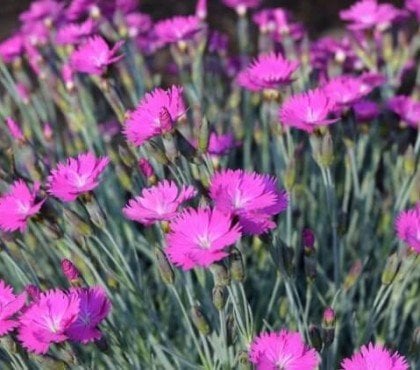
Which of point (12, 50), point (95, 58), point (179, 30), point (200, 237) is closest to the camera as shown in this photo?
point (200, 237)

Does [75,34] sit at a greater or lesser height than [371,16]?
greater

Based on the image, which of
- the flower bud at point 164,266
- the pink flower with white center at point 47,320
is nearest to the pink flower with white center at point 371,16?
the flower bud at point 164,266

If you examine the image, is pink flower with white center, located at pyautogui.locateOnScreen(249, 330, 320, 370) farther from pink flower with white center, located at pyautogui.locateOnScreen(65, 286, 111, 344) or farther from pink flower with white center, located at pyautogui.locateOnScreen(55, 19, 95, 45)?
pink flower with white center, located at pyautogui.locateOnScreen(55, 19, 95, 45)

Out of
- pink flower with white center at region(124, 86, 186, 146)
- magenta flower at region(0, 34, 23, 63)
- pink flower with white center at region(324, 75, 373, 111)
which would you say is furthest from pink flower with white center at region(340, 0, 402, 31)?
pink flower with white center at region(124, 86, 186, 146)

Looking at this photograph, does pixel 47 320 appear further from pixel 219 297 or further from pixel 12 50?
pixel 12 50

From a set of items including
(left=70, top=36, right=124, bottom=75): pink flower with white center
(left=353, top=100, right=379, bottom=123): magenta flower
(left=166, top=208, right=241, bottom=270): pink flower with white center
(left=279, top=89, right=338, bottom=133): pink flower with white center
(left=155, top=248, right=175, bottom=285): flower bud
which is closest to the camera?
(left=166, top=208, right=241, bottom=270): pink flower with white center

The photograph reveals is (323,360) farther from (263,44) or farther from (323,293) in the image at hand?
(263,44)

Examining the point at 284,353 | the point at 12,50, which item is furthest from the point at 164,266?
the point at 12,50
